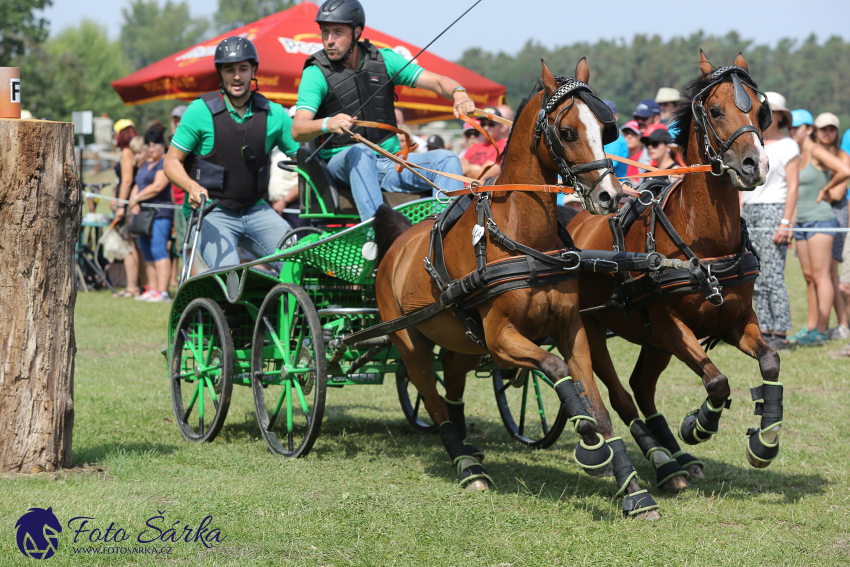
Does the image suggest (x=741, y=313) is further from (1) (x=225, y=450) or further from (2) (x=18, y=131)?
(2) (x=18, y=131)

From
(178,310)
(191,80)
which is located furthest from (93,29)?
(178,310)

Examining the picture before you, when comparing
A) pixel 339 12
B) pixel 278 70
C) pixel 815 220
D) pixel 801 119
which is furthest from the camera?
pixel 278 70

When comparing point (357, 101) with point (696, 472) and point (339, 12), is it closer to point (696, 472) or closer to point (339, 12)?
point (339, 12)

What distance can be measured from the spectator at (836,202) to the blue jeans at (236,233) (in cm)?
616

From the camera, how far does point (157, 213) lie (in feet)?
42.4

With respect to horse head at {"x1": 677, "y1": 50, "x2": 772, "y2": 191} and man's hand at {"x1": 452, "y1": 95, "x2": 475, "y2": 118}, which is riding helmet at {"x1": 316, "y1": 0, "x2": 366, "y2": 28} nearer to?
man's hand at {"x1": 452, "y1": 95, "x2": 475, "y2": 118}

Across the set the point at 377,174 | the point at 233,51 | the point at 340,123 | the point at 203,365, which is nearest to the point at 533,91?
the point at 340,123

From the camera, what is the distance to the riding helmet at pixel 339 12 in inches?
214

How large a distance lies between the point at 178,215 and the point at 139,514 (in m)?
9.07

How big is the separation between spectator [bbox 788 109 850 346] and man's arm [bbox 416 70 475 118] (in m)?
5.24

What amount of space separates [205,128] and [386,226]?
1774 mm

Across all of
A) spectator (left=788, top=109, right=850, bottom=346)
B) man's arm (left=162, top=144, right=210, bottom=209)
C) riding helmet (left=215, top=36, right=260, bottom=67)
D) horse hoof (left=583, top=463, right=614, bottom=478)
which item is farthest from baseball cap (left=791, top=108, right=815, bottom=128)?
horse hoof (left=583, top=463, right=614, bottom=478)

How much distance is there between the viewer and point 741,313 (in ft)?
14.5

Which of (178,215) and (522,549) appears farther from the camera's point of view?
(178,215)
